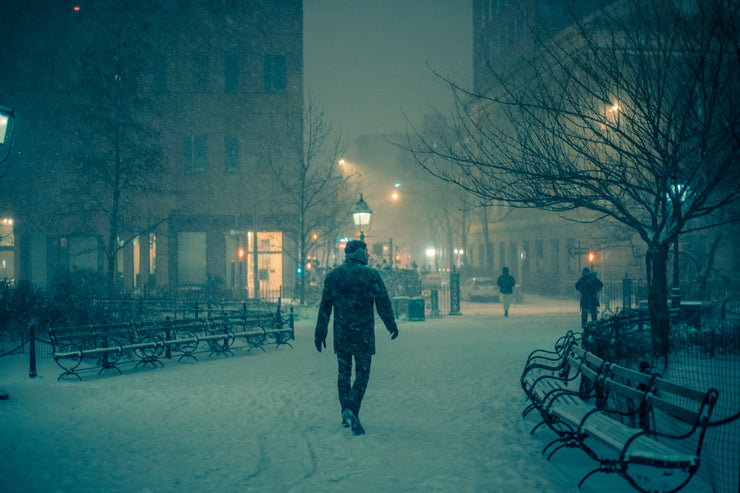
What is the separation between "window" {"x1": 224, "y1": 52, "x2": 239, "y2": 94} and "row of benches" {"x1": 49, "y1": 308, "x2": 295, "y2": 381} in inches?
835

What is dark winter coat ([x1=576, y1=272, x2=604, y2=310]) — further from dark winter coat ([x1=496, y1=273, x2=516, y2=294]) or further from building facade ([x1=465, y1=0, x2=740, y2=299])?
building facade ([x1=465, y1=0, x2=740, y2=299])

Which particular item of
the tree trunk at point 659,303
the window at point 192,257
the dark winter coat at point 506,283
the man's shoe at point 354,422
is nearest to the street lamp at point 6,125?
→ the man's shoe at point 354,422

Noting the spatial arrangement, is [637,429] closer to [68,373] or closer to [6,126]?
[68,373]

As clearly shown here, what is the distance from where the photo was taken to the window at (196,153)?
31688mm

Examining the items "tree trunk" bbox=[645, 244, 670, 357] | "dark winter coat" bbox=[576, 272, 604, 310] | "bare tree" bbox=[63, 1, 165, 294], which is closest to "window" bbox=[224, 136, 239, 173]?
"bare tree" bbox=[63, 1, 165, 294]

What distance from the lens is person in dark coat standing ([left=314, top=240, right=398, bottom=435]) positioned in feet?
20.0

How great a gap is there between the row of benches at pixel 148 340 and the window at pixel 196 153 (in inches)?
753

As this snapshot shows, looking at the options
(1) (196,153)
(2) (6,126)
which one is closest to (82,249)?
(1) (196,153)

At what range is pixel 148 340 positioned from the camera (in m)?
12.1

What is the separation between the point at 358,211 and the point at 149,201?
1598 cm

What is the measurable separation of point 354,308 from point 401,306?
1448cm

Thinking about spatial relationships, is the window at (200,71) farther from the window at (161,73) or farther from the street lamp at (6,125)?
the street lamp at (6,125)

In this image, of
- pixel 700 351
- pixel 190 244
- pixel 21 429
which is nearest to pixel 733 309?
pixel 700 351

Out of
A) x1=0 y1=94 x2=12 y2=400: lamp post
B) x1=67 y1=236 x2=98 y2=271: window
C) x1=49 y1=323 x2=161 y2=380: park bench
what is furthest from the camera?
x1=67 y1=236 x2=98 y2=271: window
